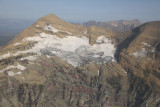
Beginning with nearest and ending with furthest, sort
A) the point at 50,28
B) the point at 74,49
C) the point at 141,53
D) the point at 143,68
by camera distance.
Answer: the point at 143,68
the point at 141,53
the point at 74,49
the point at 50,28

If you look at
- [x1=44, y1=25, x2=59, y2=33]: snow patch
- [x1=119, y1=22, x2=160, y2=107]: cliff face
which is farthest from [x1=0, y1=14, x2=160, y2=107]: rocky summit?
[x1=44, y1=25, x2=59, y2=33]: snow patch

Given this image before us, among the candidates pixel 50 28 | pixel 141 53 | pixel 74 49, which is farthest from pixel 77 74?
pixel 50 28

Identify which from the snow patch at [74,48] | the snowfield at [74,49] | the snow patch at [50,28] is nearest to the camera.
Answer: the snowfield at [74,49]

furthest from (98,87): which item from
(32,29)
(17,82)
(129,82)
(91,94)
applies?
(32,29)

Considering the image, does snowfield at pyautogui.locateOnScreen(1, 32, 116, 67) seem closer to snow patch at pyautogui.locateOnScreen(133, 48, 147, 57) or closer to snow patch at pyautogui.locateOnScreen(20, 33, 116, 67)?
snow patch at pyautogui.locateOnScreen(20, 33, 116, 67)

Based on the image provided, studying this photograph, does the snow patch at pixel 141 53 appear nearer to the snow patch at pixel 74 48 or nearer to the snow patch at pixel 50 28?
the snow patch at pixel 74 48

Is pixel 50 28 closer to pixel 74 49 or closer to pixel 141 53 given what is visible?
pixel 74 49

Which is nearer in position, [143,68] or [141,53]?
[143,68]

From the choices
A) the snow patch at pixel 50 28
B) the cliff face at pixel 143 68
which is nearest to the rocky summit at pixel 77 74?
the cliff face at pixel 143 68

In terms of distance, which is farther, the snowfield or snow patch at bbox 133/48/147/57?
the snowfield
